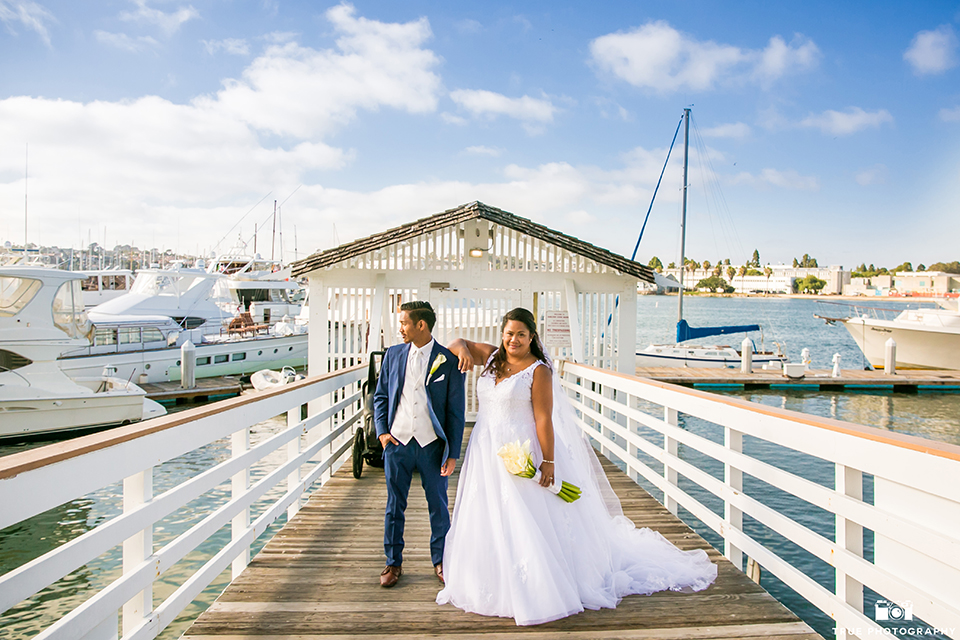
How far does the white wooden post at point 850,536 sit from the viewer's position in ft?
8.09

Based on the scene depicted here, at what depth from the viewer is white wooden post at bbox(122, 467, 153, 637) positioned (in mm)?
2385

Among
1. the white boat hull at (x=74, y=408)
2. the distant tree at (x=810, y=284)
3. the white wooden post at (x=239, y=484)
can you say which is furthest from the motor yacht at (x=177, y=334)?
the distant tree at (x=810, y=284)

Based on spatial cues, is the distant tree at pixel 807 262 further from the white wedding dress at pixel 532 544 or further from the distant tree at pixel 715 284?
the white wedding dress at pixel 532 544

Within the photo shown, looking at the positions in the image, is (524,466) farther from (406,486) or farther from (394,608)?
(394,608)

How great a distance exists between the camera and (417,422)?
11.1ft

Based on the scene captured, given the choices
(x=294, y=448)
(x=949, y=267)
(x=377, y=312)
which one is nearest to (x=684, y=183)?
(x=377, y=312)

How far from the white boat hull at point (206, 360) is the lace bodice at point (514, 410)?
17033 mm

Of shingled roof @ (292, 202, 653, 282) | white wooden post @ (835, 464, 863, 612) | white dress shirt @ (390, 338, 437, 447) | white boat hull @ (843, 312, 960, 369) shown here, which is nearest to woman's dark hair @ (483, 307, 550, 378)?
white dress shirt @ (390, 338, 437, 447)

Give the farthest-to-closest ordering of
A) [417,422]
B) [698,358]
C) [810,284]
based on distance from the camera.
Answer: [810,284] < [698,358] < [417,422]

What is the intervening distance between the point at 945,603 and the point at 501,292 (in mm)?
6885

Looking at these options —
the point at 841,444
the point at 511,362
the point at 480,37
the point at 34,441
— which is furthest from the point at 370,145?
the point at 841,444

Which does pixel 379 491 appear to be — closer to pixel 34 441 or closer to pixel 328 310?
pixel 328 310

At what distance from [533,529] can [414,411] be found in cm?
96

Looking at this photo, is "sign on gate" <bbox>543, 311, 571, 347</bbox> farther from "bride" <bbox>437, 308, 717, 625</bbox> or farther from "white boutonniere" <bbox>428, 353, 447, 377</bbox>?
"white boutonniere" <bbox>428, 353, 447, 377</bbox>
